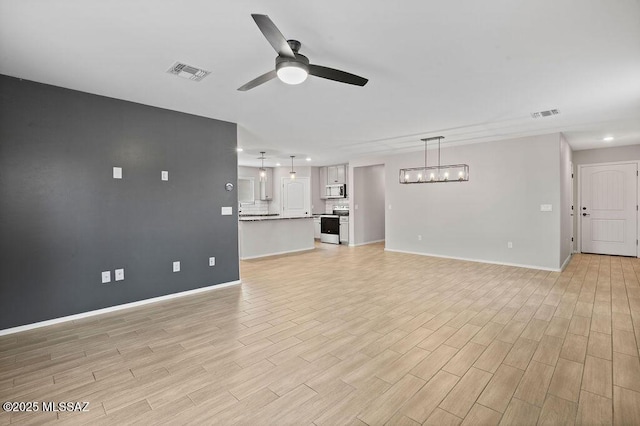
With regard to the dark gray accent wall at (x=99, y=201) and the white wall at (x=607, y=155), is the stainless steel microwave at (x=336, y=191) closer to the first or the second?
the dark gray accent wall at (x=99, y=201)

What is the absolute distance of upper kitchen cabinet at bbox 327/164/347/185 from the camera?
9688 mm

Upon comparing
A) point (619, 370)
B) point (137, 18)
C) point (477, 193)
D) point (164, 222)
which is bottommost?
point (619, 370)

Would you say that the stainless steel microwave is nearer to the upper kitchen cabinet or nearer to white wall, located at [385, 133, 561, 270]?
the upper kitchen cabinet

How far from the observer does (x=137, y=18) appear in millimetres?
2080

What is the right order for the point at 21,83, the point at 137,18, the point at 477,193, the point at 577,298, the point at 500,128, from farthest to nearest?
the point at 477,193, the point at 500,128, the point at 577,298, the point at 21,83, the point at 137,18

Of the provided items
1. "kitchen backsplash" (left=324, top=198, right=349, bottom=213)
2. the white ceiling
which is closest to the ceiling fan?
the white ceiling

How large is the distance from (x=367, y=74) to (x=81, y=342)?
3.85 meters

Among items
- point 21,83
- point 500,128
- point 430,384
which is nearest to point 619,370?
point 430,384

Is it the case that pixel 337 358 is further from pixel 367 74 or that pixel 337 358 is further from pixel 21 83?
pixel 21 83

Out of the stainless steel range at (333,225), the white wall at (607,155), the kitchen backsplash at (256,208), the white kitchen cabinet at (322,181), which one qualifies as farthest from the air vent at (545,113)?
the kitchen backsplash at (256,208)

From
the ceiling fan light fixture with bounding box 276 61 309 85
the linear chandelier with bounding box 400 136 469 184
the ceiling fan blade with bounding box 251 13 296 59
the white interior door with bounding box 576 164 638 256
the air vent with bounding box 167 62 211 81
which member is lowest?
the white interior door with bounding box 576 164 638 256

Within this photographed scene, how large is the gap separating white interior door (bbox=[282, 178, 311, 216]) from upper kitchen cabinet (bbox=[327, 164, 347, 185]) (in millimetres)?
799

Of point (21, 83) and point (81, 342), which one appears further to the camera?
point (21, 83)

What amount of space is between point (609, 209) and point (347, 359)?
803cm
